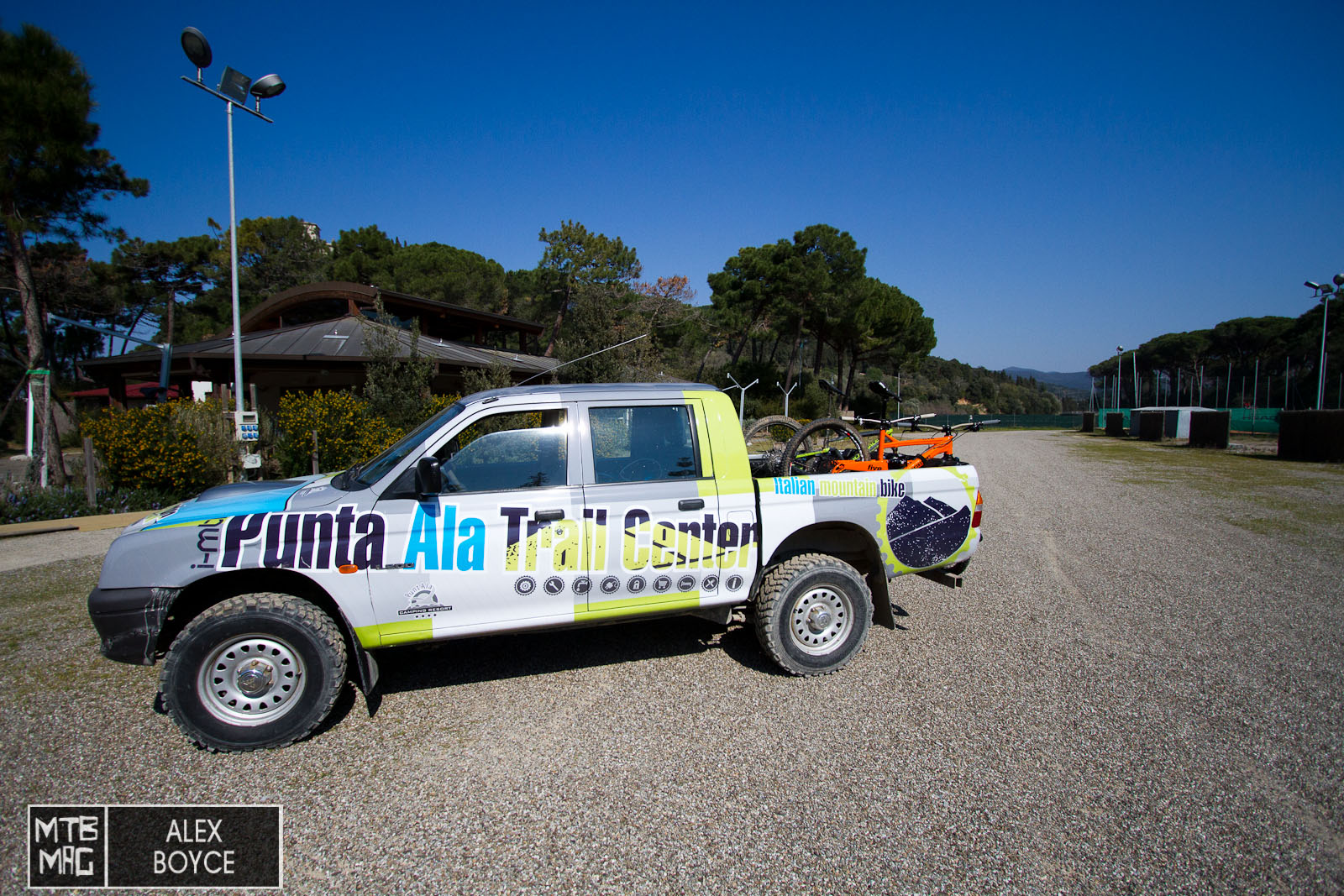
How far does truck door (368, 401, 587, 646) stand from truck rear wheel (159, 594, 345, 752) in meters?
0.34

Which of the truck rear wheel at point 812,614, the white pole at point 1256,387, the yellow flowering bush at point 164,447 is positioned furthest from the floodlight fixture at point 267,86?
the white pole at point 1256,387

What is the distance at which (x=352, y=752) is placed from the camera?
3.38 m

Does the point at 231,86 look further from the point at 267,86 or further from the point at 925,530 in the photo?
the point at 925,530

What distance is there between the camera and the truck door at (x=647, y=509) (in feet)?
12.4

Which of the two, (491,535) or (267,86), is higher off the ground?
(267,86)

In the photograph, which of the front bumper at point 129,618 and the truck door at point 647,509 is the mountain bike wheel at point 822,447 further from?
the front bumper at point 129,618

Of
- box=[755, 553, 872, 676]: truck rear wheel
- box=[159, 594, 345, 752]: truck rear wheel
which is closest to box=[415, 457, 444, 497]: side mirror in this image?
box=[159, 594, 345, 752]: truck rear wheel

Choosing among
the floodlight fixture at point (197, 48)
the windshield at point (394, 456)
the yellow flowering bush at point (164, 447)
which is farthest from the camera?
the yellow flowering bush at point (164, 447)

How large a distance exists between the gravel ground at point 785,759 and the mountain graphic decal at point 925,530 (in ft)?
2.51

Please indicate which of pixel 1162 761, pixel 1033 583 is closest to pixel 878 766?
pixel 1162 761

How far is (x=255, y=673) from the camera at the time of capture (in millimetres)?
3373

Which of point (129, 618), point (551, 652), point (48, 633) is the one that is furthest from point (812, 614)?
point (48, 633)

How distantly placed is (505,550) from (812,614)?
2.09m

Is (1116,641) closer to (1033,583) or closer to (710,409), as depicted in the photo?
(1033,583)
